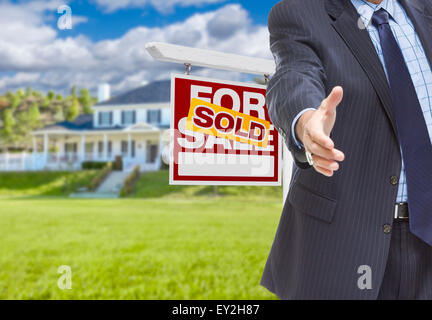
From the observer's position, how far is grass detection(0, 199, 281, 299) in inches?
214

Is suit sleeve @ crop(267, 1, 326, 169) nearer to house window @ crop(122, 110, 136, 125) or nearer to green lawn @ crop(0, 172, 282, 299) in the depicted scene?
green lawn @ crop(0, 172, 282, 299)

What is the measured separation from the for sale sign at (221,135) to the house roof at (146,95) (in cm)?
2977

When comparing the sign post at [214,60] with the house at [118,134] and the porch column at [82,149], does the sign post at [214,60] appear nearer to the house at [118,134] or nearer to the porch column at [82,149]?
the house at [118,134]

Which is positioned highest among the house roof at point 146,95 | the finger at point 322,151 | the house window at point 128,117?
the house roof at point 146,95

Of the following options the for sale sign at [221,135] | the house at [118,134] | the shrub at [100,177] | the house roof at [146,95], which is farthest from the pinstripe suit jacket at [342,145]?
→ the house roof at [146,95]

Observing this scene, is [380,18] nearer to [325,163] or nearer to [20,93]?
[325,163]

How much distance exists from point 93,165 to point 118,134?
3.61m

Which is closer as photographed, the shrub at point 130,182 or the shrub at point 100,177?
the shrub at point 130,182

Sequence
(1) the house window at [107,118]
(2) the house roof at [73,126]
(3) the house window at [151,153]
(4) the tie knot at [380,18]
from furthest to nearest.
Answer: (2) the house roof at [73,126]
(1) the house window at [107,118]
(3) the house window at [151,153]
(4) the tie knot at [380,18]

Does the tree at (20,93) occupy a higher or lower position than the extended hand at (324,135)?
higher

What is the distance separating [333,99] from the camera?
3.03 feet

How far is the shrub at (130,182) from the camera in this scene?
23.9 m

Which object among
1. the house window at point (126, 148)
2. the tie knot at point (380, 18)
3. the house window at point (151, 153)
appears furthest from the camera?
the house window at point (126, 148)

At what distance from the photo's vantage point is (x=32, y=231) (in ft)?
35.7
